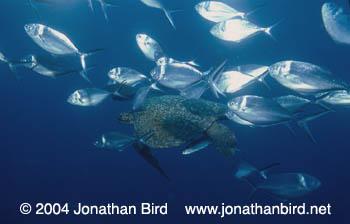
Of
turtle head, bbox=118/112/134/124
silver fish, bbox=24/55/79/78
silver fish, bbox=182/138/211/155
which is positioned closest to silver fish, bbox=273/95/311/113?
silver fish, bbox=182/138/211/155

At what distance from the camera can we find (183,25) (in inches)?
567

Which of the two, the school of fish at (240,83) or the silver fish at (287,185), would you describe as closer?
the school of fish at (240,83)

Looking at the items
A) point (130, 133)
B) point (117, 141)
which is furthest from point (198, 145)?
point (130, 133)

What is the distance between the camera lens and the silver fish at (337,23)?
263 centimetres

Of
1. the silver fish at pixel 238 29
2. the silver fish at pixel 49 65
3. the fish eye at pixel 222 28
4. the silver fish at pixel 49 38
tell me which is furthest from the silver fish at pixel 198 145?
the silver fish at pixel 49 38

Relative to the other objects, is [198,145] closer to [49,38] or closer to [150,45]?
[150,45]

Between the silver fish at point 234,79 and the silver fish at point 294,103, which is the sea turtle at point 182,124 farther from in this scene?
the silver fish at point 294,103

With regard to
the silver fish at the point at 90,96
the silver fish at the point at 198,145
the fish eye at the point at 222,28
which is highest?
the fish eye at the point at 222,28

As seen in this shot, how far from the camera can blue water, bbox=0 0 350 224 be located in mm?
11047

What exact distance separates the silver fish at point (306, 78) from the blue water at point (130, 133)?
27.6 ft

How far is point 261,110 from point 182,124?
163 centimetres

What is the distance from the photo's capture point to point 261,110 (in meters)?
3.06

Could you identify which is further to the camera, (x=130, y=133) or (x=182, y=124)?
(x=130, y=133)

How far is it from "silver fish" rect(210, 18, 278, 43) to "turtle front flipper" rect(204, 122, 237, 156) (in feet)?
5.92
